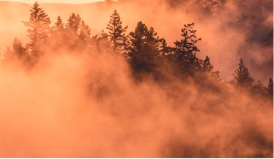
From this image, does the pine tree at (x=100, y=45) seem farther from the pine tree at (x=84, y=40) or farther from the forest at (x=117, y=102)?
the pine tree at (x=84, y=40)

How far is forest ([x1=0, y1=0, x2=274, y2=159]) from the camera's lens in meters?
26.4

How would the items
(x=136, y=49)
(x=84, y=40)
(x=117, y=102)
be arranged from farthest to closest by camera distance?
(x=84, y=40) < (x=117, y=102) < (x=136, y=49)

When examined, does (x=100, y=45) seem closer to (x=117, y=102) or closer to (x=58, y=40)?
(x=58, y=40)

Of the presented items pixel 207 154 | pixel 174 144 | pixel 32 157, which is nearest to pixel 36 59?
pixel 32 157

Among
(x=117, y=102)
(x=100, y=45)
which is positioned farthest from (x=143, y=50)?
Result: (x=117, y=102)

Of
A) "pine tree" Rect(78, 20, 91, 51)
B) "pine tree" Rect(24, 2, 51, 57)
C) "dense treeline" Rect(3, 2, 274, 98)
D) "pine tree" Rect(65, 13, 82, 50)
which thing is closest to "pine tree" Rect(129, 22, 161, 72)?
"dense treeline" Rect(3, 2, 274, 98)

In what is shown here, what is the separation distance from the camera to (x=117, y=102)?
28922mm

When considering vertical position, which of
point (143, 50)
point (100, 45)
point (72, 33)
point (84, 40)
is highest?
point (72, 33)

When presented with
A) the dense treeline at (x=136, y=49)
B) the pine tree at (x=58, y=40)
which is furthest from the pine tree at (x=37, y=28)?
the pine tree at (x=58, y=40)

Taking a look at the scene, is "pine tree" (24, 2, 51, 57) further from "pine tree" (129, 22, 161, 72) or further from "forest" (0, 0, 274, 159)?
"pine tree" (129, 22, 161, 72)

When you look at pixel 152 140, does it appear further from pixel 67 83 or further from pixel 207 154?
pixel 67 83

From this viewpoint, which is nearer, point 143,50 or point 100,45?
point 143,50

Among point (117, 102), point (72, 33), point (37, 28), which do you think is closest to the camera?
point (117, 102)

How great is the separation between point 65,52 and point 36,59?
2621 millimetres
